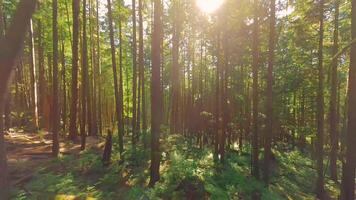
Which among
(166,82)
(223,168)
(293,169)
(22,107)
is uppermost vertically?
(166,82)

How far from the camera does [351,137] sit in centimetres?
903

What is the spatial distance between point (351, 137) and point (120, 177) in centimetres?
784

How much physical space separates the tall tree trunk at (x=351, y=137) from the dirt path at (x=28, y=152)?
31.1 feet

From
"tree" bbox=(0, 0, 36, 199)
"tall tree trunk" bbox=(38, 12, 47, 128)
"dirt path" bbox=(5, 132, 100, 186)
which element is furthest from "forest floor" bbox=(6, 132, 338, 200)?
"tall tree trunk" bbox=(38, 12, 47, 128)

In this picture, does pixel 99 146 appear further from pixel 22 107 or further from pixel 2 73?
pixel 2 73

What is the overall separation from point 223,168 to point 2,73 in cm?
1369

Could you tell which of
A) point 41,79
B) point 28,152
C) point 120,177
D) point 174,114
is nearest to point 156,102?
point 120,177

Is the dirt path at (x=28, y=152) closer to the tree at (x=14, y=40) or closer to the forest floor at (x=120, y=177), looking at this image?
the forest floor at (x=120, y=177)

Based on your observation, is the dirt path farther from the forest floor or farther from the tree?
the tree

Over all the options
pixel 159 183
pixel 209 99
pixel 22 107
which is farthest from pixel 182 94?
pixel 159 183

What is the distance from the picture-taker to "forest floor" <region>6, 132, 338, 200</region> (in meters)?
10.6

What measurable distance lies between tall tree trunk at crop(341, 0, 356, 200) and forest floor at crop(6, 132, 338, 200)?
149 inches

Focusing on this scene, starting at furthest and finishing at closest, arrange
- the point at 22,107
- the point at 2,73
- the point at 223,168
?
the point at 22,107 → the point at 223,168 → the point at 2,73

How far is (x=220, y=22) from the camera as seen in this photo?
1925cm
